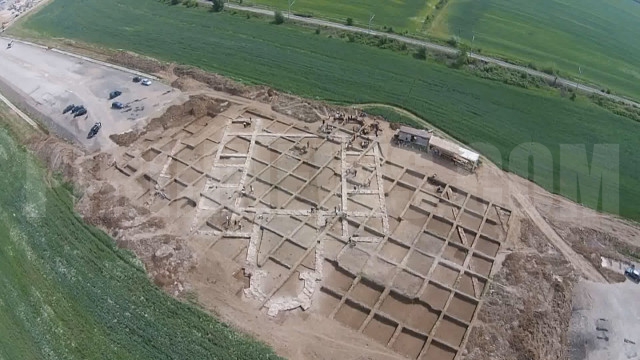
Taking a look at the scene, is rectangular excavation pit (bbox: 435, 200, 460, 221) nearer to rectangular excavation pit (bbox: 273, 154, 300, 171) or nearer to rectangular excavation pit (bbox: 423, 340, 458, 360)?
rectangular excavation pit (bbox: 423, 340, 458, 360)

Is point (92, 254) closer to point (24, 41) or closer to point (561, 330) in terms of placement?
point (561, 330)

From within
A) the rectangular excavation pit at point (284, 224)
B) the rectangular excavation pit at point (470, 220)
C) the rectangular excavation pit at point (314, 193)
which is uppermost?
the rectangular excavation pit at point (314, 193)

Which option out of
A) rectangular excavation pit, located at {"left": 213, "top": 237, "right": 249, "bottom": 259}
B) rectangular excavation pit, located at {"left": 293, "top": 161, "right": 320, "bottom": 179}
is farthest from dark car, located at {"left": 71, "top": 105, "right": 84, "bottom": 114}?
rectangular excavation pit, located at {"left": 293, "top": 161, "right": 320, "bottom": 179}

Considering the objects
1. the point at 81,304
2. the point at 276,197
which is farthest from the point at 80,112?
the point at 276,197

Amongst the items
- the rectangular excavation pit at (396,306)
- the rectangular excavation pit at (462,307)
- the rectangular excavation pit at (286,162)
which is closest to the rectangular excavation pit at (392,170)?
the rectangular excavation pit at (286,162)

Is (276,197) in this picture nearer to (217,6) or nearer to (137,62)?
(137,62)

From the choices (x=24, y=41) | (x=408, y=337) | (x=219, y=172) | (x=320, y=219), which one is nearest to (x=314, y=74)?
(x=219, y=172)

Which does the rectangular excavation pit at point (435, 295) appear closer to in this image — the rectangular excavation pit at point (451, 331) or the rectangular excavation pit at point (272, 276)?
the rectangular excavation pit at point (451, 331)
